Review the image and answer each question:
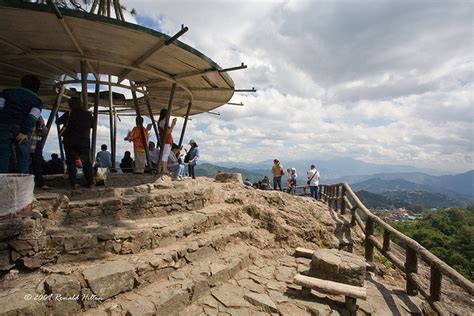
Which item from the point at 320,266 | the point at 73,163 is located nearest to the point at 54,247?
the point at 73,163

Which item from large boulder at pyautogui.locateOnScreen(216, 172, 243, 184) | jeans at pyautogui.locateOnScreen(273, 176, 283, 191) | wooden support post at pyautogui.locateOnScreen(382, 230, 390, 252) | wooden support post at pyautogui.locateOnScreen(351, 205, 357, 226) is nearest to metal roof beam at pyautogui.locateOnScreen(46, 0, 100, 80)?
large boulder at pyautogui.locateOnScreen(216, 172, 243, 184)

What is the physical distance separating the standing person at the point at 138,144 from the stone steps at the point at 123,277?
14.9ft

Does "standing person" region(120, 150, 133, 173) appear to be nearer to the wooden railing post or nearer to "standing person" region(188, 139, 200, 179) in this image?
"standing person" region(188, 139, 200, 179)

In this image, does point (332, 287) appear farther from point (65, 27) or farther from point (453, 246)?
point (453, 246)

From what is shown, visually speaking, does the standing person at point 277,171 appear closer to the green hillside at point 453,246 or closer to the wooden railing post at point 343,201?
the wooden railing post at point 343,201

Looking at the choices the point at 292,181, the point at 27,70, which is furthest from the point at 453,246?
the point at 27,70

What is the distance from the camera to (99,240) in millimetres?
4551

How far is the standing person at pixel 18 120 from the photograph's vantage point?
4641mm

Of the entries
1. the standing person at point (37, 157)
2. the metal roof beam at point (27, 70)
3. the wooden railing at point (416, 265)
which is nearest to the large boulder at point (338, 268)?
the wooden railing at point (416, 265)

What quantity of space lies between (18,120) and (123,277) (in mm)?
3315

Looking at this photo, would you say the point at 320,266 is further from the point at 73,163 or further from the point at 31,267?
the point at 73,163

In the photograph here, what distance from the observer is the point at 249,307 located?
4656 millimetres

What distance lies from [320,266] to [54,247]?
497 cm

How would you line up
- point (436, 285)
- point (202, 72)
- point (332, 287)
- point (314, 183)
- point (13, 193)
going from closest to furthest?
1. point (13, 193)
2. point (332, 287)
3. point (436, 285)
4. point (202, 72)
5. point (314, 183)
